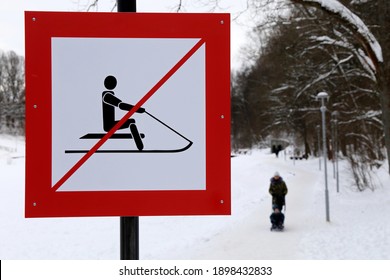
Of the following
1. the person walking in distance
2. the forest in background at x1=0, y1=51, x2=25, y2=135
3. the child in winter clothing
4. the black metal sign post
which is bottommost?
the child in winter clothing

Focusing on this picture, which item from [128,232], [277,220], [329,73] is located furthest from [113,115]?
[329,73]

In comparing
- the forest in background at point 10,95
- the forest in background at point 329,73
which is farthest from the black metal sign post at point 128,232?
the forest in background at point 10,95

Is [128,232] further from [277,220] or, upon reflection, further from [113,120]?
[277,220]

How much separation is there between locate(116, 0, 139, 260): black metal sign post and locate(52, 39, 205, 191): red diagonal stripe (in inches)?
14.1

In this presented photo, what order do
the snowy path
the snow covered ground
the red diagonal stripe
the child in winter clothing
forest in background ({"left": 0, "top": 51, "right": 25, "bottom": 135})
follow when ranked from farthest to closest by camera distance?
1. the child in winter clothing
2. forest in background ({"left": 0, "top": 51, "right": 25, "bottom": 135})
3. the snow covered ground
4. the snowy path
5. the red diagonal stripe

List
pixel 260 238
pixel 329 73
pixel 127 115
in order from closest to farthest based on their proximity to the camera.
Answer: pixel 127 115 < pixel 260 238 < pixel 329 73

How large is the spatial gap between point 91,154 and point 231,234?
9.11m

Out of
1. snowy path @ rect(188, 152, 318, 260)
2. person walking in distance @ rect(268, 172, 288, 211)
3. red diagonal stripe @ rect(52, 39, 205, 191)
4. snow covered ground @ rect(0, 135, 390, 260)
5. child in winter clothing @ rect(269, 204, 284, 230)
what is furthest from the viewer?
person walking in distance @ rect(268, 172, 288, 211)

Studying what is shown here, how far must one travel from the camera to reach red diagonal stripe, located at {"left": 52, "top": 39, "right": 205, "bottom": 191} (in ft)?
6.28

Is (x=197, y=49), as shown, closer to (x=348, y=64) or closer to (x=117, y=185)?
(x=117, y=185)

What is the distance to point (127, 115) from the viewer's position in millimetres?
1909

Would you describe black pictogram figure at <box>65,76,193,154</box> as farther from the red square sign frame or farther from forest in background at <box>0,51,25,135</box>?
forest in background at <box>0,51,25,135</box>

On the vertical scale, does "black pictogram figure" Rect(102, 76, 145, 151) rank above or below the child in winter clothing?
above

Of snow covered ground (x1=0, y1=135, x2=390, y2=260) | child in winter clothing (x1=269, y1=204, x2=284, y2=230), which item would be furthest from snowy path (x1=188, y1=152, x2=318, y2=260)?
child in winter clothing (x1=269, y1=204, x2=284, y2=230)
